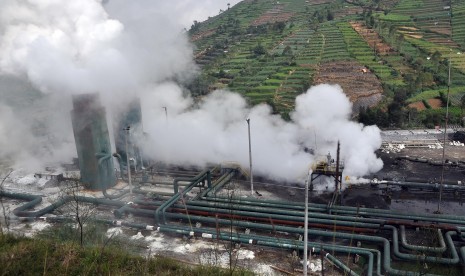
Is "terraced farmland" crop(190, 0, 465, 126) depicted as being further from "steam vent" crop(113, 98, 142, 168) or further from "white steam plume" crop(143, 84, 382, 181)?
"steam vent" crop(113, 98, 142, 168)

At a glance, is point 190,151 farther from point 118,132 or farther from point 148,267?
point 148,267

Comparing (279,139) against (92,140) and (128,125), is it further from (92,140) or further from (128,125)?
(92,140)

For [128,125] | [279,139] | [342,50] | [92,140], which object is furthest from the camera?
[342,50]

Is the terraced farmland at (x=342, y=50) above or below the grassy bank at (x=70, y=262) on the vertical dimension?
above

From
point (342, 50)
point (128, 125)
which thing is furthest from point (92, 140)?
point (342, 50)

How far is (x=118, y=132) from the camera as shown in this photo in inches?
1000

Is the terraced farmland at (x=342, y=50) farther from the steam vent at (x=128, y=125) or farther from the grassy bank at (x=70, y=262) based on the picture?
the grassy bank at (x=70, y=262)

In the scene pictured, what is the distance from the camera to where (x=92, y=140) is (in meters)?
22.2

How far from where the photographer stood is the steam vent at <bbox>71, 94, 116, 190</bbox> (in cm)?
2208

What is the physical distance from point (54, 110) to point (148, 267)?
21406mm

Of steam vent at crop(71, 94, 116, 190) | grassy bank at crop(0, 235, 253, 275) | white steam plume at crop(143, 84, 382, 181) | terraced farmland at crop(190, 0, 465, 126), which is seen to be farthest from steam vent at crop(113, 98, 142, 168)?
grassy bank at crop(0, 235, 253, 275)

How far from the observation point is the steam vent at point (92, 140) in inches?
869

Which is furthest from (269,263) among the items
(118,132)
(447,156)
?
(447,156)

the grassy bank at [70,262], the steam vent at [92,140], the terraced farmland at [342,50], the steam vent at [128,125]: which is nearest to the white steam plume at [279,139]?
the steam vent at [128,125]
